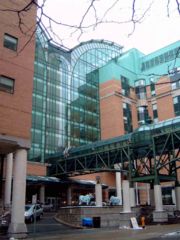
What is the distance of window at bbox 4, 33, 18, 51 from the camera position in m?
22.3

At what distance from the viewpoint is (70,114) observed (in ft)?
227

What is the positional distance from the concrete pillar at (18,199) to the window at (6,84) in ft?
13.3

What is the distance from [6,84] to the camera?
21453 mm

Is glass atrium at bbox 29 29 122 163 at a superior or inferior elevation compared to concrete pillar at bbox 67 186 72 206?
superior

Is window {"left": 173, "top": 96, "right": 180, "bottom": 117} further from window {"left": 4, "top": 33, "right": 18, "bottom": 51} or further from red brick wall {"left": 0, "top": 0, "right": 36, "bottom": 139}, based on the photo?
window {"left": 4, "top": 33, "right": 18, "bottom": 51}

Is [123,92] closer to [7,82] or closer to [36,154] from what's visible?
[36,154]

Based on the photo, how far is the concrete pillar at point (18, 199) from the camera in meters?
19.2

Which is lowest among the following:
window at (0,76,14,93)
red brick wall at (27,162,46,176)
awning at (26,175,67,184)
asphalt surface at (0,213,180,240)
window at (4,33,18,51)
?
asphalt surface at (0,213,180,240)

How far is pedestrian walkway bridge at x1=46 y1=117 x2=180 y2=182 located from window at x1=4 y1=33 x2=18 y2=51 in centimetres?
2119

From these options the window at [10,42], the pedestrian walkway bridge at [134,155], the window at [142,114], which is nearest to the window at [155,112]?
the window at [142,114]

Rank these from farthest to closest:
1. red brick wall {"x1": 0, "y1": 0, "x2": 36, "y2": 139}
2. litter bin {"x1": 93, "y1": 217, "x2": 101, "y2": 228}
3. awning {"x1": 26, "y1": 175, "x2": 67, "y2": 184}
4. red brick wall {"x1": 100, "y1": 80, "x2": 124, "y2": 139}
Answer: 1. red brick wall {"x1": 100, "y1": 80, "x2": 124, "y2": 139}
2. awning {"x1": 26, "y1": 175, "x2": 67, "y2": 184}
3. litter bin {"x1": 93, "y1": 217, "x2": 101, "y2": 228}
4. red brick wall {"x1": 0, "y1": 0, "x2": 36, "y2": 139}

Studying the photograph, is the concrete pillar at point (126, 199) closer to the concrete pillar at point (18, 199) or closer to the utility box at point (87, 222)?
the utility box at point (87, 222)

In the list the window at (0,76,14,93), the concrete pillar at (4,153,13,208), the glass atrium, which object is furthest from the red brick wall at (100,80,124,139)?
the window at (0,76,14,93)

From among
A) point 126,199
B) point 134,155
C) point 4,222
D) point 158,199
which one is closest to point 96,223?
point 126,199
